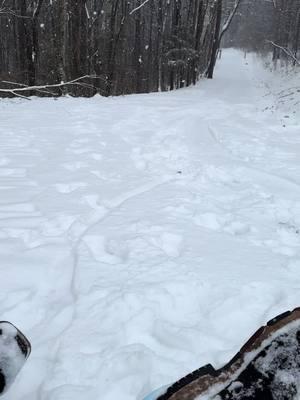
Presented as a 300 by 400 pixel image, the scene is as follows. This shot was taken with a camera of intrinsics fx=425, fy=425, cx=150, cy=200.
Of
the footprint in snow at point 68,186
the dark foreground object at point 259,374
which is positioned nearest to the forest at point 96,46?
the footprint in snow at point 68,186

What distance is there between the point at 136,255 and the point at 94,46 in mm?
17695

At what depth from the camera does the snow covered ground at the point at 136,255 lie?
2076mm

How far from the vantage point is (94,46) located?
19.0 meters

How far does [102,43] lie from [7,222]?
17.9 meters

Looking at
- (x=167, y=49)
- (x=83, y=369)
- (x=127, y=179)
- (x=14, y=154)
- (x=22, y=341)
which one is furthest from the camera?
(x=167, y=49)

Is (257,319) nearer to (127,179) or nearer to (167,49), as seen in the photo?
(127,179)

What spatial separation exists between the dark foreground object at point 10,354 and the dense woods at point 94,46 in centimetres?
1070

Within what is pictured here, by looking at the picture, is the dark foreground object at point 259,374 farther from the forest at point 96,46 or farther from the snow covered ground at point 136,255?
the forest at point 96,46

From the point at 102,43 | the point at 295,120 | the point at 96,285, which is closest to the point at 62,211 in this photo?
the point at 96,285

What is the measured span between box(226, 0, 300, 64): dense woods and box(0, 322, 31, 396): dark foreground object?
55.2 ft

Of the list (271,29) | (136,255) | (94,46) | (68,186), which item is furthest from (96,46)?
(271,29)

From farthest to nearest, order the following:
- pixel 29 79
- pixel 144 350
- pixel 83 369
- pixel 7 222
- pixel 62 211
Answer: pixel 29 79
pixel 62 211
pixel 7 222
pixel 144 350
pixel 83 369

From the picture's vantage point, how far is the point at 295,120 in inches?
345

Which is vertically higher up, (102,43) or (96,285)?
(102,43)
